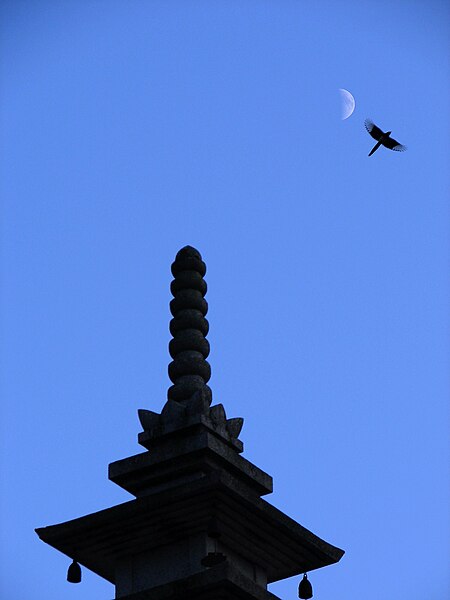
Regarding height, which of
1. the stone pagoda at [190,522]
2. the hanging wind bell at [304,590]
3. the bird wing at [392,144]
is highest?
the bird wing at [392,144]

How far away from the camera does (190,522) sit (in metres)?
27.0

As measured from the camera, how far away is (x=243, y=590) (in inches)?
1013

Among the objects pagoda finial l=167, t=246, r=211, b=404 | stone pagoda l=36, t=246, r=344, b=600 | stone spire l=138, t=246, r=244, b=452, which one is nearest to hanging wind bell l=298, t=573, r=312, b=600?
stone pagoda l=36, t=246, r=344, b=600

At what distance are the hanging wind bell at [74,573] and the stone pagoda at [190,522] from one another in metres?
0.02

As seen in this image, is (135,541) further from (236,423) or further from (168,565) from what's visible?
(236,423)

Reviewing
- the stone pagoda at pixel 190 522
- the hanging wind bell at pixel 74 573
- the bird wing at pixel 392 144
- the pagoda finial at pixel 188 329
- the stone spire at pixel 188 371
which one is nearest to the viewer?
the stone pagoda at pixel 190 522

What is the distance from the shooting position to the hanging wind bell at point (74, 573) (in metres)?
27.4

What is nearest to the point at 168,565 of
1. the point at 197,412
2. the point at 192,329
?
the point at 197,412

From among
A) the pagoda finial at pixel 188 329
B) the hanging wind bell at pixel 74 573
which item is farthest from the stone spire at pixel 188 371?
the hanging wind bell at pixel 74 573

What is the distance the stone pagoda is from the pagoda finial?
3 cm

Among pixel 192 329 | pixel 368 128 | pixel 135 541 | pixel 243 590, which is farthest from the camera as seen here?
pixel 368 128

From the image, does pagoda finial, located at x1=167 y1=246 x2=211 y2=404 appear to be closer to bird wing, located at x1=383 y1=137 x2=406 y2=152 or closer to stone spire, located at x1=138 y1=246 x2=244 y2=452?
stone spire, located at x1=138 y1=246 x2=244 y2=452

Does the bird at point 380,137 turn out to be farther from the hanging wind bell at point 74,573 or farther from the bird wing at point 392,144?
the hanging wind bell at point 74,573

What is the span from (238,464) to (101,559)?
317 centimetres
